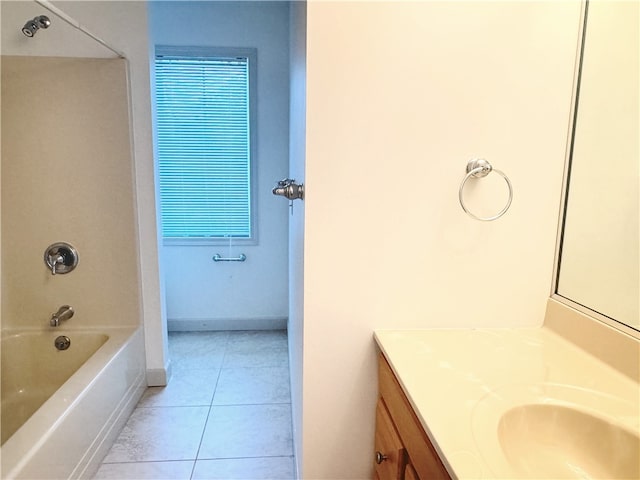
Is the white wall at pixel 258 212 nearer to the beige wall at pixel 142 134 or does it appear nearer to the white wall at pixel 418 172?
the beige wall at pixel 142 134

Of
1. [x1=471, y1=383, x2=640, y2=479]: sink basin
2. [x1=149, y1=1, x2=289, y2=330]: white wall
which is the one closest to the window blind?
[x1=149, y1=1, x2=289, y2=330]: white wall

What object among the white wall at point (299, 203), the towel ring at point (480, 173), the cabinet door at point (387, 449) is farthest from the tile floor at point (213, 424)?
the towel ring at point (480, 173)

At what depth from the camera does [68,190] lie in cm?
202

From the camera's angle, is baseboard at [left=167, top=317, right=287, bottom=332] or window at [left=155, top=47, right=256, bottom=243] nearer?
window at [left=155, top=47, right=256, bottom=243]

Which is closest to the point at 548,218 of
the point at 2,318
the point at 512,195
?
the point at 512,195

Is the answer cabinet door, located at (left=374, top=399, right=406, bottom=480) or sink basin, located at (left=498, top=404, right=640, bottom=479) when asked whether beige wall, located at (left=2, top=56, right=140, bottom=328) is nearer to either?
cabinet door, located at (left=374, top=399, right=406, bottom=480)

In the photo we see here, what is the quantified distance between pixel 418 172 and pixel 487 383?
576 mm

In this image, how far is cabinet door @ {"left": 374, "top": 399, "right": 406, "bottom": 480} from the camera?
91 centimetres

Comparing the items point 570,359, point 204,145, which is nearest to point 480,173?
point 570,359

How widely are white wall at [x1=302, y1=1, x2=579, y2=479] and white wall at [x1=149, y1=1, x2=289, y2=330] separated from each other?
1962 mm

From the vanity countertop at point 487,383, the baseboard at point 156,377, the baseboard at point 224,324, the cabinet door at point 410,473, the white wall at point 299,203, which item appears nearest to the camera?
the vanity countertop at point 487,383

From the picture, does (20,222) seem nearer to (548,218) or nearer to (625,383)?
(548,218)

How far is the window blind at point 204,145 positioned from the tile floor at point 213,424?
3.38 feet

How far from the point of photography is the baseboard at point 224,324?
3107 mm
